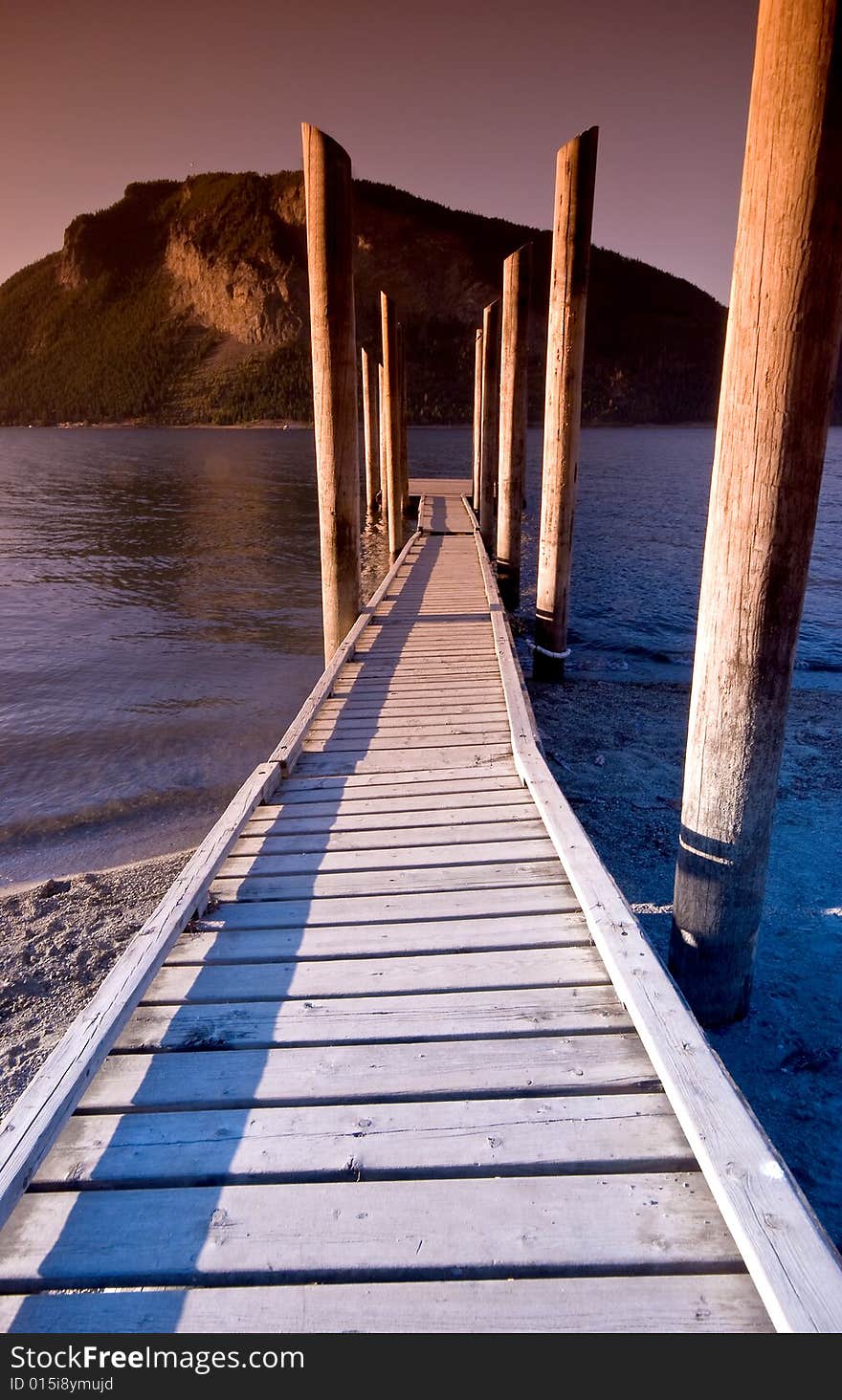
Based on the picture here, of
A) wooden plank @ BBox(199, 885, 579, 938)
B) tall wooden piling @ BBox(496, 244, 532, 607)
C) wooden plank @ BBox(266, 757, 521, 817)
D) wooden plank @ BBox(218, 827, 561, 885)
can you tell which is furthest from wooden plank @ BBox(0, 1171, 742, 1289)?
tall wooden piling @ BBox(496, 244, 532, 607)

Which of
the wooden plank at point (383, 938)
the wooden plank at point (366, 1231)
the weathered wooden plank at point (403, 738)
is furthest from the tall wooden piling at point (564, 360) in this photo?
the wooden plank at point (366, 1231)

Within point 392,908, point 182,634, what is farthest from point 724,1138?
point 182,634

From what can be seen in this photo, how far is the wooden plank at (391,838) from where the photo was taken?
3.70m

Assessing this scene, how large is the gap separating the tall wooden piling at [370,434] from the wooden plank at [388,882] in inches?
800

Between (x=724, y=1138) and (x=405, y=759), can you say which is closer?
(x=724, y=1138)

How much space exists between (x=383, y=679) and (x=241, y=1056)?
4.19 m

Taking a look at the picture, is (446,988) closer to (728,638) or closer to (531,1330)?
(531,1330)

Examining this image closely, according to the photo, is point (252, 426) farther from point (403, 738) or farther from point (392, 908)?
point (392, 908)

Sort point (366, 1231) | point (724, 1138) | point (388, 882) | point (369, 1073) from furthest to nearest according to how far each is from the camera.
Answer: point (388, 882) → point (369, 1073) → point (724, 1138) → point (366, 1231)

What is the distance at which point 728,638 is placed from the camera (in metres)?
3.00

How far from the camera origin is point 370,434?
24.0 metres

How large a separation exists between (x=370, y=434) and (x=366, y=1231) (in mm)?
24258

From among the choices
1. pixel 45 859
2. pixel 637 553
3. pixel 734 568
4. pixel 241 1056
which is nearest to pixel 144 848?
pixel 45 859

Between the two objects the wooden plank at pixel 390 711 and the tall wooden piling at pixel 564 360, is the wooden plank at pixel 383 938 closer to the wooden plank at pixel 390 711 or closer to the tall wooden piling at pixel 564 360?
the wooden plank at pixel 390 711
